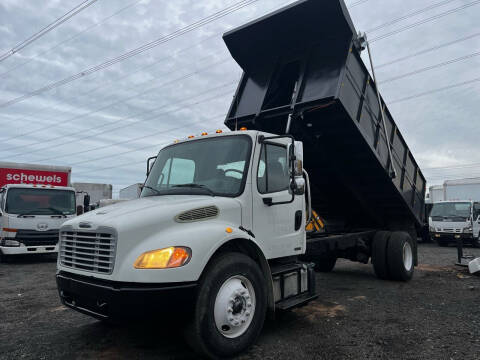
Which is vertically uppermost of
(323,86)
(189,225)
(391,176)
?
(323,86)

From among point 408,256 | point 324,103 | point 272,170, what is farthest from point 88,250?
point 408,256

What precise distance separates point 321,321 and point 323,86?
3.60 metres

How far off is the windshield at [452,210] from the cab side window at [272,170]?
16.1m

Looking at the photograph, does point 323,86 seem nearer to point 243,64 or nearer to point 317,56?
point 317,56

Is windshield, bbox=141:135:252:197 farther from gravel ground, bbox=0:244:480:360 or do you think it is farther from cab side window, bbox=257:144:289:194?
gravel ground, bbox=0:244:480:360

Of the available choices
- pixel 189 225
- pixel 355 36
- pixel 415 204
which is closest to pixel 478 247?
pixel 415 204

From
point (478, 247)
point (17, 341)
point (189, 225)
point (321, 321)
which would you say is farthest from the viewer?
point (478, 247)

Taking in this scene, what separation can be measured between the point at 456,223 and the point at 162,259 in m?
17.8

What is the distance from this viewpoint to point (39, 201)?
1205 cm

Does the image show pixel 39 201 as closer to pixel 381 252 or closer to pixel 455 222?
pixel 381 252

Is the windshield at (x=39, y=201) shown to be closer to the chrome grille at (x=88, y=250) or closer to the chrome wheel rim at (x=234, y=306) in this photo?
the chrome grille at (x=88, y=250)

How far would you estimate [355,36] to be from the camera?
636cm

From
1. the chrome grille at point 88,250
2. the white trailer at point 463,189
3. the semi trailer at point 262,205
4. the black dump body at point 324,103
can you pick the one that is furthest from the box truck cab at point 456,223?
the chrome grille at point 88,250

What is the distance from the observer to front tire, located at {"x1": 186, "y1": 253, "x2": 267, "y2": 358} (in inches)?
142
